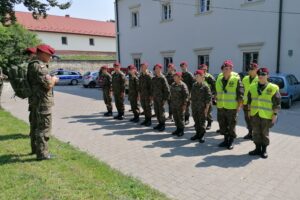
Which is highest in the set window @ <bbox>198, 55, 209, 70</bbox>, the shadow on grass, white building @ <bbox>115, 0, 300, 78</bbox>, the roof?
the roof

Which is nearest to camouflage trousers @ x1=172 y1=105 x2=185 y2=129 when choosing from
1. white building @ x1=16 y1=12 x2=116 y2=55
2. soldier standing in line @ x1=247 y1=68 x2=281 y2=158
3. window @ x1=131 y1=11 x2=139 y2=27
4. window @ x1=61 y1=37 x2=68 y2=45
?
soldier standing in line @ x1=247 y1=68 x2=281 y2=158

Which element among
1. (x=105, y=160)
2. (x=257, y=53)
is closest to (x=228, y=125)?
(x=105, y=160)

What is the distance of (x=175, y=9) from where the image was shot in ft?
72.2

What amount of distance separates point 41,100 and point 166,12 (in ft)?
62.3

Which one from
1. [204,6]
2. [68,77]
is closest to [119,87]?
[204,6]

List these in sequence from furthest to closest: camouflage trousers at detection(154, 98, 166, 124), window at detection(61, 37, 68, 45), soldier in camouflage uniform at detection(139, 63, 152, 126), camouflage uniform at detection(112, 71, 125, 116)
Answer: window at detection(61, 37, 68, 45) → camouflage uniform at detection(112, 71, 125, 116) → soldier in camouflage uniform at detection(139, 63, 152, 126) → camouflage trousers at detection(154, 98, 166, 124)

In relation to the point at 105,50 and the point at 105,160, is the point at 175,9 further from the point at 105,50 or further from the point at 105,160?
the point at 105,50

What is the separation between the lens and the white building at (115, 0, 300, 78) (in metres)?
15.7

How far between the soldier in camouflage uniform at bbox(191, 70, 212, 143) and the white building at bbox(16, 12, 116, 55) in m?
43.9

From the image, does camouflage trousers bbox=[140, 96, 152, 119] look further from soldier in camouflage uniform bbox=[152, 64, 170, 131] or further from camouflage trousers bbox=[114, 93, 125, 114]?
camouflage trousers bbox=[114, 93, 125, 114]

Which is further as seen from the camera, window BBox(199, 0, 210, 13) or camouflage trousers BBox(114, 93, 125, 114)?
window BBox(199, 0, 210, 13)

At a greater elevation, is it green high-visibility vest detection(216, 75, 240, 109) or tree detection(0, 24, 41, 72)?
tree detection(0, 24, 41, 72)

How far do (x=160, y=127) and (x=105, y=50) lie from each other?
4711 cm

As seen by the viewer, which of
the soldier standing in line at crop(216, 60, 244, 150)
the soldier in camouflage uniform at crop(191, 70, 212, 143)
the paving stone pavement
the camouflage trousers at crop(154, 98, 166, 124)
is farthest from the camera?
the camouflage trousers at crop(154, 98, 166, 124)
